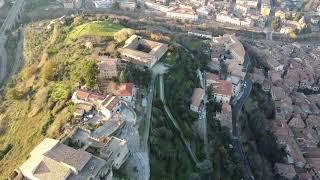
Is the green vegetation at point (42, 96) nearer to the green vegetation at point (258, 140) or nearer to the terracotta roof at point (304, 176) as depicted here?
the green vegetation at point (258, 140)

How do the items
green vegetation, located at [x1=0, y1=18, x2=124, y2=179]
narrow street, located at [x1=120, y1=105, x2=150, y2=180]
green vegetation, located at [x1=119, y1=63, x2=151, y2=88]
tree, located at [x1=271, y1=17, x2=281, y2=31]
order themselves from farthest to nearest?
tree, located at [x1=271, y1=17, x2=281, y2=31] < green vegetation, located at [x1=119, y1=63, x2=151, y2=88] < green vegetation, located at [x1=0, y1=18, x2=124, y2=179] < narrow street, located at [x1=120, y1=105, x2=150, y2=180]

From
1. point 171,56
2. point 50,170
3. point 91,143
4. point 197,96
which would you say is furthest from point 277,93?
point 50,170

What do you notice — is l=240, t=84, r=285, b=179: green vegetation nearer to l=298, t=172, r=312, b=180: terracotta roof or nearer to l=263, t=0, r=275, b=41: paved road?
l=298, t=172, r=312, b=180: terracotta roof

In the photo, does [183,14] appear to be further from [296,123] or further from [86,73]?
[86,73]

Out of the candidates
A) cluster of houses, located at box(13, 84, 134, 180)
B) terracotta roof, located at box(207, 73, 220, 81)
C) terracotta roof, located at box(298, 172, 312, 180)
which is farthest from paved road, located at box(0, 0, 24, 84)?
terracotta roof, located at box(298, 172, 312, 180)

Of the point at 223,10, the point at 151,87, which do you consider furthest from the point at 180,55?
the point at 223,10

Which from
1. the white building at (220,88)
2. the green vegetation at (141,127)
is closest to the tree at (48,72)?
the green vegetation at (141,127)

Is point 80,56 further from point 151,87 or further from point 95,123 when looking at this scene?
point 95,123
